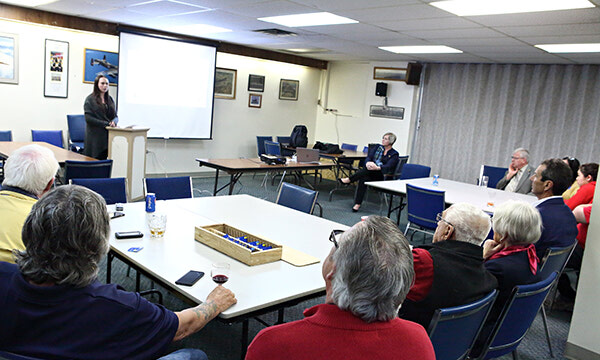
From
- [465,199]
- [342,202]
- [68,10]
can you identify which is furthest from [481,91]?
[68,10]

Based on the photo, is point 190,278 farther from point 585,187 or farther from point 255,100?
point 255,100

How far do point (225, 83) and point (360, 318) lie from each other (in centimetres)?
865

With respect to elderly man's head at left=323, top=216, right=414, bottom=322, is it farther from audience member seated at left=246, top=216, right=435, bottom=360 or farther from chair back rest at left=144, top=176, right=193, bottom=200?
chair back rest at left=144, top=176, right=193, bottom=200

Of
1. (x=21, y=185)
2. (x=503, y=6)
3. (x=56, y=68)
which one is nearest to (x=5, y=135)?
(x=56, y=68)

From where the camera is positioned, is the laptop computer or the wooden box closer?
the wooden box

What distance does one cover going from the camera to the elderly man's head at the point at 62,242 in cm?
144

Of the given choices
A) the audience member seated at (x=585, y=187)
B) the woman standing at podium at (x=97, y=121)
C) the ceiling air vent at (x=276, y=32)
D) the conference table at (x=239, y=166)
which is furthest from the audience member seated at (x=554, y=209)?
the woman standing at podium at (x=97, y=121)

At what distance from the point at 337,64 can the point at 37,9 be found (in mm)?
6416

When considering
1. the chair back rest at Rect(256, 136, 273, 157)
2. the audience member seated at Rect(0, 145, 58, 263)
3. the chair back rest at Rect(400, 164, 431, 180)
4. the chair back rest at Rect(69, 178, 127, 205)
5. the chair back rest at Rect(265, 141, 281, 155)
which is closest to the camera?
the audience member seated at Rect(0, 145, 58, 263)

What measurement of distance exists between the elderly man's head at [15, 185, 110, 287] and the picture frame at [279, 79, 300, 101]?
9.24 metres

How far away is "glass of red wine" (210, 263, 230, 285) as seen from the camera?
88.0 inches

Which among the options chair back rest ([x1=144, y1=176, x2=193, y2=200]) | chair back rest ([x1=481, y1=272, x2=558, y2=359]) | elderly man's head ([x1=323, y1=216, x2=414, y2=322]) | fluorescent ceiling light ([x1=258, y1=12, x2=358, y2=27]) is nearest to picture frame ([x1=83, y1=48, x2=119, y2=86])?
fluorescent ceiling light ([x1=258, y1=12, x2=358, y2=27])

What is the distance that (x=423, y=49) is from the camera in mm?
7625

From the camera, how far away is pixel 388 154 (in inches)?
302
